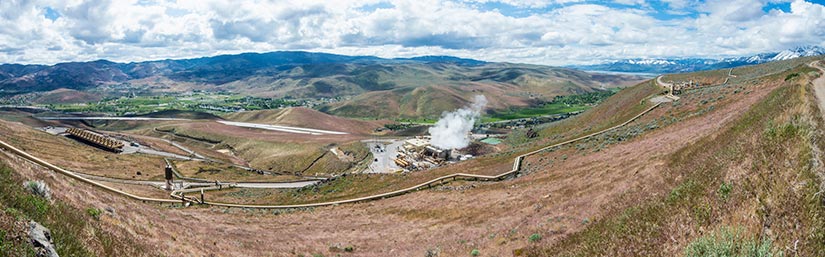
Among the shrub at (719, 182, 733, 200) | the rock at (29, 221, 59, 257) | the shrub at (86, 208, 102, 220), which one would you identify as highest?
the rock at (29, 221, 59, 257)

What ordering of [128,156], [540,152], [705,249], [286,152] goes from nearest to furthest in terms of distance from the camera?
[705,249] < [540,152] < [128,156] < [286,152]

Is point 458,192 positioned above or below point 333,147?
above

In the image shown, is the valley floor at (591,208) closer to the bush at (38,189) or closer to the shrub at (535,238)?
the shrub at (535,238)

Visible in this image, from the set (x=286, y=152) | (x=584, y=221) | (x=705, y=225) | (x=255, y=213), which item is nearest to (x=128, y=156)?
(x=286, y=152)

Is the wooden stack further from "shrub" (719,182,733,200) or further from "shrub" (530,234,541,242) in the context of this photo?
"shrub" (719,182,733,200)

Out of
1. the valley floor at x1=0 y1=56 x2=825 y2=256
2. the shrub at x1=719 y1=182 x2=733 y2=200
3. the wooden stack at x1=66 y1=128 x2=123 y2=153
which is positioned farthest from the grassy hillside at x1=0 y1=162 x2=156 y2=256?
the wooden stack at x1=66 y1=128 x2=123 y2=153

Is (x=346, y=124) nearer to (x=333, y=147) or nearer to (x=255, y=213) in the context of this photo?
(x=333, y=147)

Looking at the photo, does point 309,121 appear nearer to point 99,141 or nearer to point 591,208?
point 99,141
